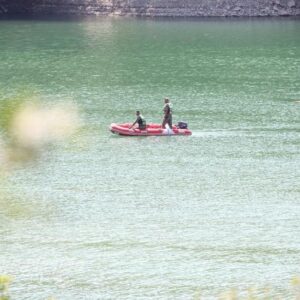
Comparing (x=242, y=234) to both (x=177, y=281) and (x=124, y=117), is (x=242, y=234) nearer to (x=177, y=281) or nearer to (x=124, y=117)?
(x=177, y=281)

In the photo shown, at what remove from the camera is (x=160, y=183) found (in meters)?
24.4

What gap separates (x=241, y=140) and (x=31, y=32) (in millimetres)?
24388

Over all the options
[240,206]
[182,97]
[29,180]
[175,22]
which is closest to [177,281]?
[240,206]

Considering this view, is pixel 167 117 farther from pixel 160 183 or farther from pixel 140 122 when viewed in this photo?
pixel 160 183

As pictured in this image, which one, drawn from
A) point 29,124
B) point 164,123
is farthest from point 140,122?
point 29,124

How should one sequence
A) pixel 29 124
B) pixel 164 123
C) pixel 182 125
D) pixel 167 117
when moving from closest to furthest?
pixel 29 124, pixel 182 125, pixel 164 123, pixel 167 117

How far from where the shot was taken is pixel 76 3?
60250 mm

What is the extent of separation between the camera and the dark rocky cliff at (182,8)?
57969 millimetres

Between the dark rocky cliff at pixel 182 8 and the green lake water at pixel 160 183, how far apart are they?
1283 centimetres

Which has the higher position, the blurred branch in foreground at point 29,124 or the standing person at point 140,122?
the blurred branch in foreground at point 29,124

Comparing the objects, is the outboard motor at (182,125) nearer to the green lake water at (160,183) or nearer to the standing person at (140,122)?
the green lake water at (160,183)

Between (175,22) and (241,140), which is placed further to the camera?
(175,22)

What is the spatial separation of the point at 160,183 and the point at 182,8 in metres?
34.8

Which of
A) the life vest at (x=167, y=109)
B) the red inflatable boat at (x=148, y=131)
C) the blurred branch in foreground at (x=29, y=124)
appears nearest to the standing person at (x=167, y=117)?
the life vest at (x=167, y=109)
